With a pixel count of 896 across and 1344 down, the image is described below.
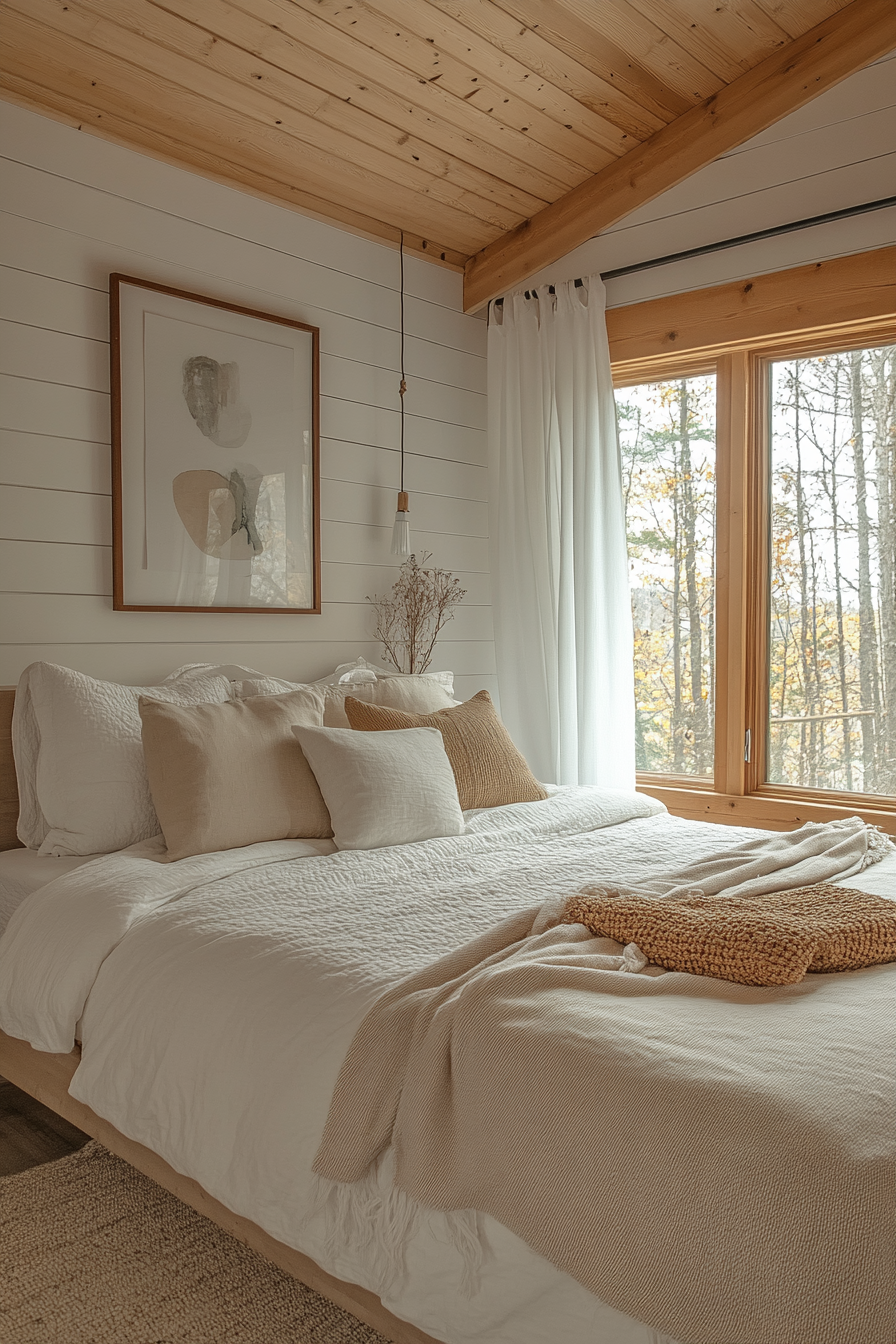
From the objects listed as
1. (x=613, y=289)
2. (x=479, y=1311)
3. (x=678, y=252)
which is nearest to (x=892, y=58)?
(x=678, y=252)

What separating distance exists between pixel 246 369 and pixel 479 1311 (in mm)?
2688

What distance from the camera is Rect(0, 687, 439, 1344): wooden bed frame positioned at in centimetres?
144

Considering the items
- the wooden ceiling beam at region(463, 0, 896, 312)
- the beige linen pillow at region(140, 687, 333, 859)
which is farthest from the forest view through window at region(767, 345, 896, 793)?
the beige linen pillow at region(140, 687, 333, 859)

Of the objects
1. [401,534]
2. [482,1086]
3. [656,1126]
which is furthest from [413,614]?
[656,1126]

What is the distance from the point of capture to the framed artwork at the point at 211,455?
2930 millimetres

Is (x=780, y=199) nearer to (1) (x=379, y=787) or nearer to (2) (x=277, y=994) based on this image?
(1) (x=379, y=787)

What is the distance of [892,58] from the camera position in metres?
3.02

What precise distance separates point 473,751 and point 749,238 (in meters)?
1.93

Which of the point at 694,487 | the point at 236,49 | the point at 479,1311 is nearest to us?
the point at 479,1311

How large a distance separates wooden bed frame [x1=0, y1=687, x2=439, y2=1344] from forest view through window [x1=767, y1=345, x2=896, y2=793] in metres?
2.41

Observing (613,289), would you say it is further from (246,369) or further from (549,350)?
(246,369)

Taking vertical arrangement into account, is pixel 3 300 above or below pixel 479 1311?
above

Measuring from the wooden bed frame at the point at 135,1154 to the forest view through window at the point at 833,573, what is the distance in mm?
2410

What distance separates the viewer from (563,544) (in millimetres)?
3736
